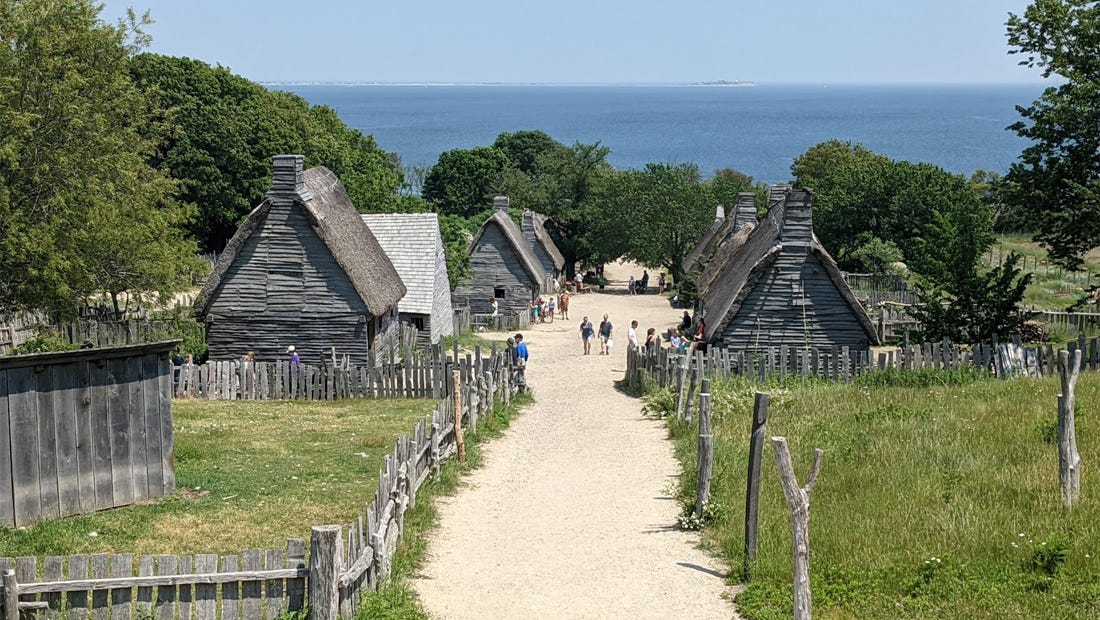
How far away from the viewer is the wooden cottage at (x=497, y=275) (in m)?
58.4

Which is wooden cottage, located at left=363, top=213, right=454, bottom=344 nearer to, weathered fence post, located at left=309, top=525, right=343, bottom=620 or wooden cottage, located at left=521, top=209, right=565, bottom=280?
wooden cottage, located at left=521, top=209, right=565, bottom=280

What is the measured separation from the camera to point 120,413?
56.6ft

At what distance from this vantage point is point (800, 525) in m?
12.6

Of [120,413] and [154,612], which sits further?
[120,413]

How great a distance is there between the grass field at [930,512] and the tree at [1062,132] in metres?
8.87

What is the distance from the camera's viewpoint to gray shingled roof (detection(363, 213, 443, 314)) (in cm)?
4203

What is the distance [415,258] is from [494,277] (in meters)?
16.5

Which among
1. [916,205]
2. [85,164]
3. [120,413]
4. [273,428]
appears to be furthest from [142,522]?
[916,205]

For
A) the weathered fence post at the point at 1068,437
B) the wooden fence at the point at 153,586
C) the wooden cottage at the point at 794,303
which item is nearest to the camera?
the wooden fence at the point at 153,586

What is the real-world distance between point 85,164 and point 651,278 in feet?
185

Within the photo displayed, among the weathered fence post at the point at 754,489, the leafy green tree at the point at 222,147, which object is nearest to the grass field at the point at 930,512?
the weathered fence post at the point at 754,489

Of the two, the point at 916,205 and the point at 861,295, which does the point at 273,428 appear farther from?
the point at 916,205

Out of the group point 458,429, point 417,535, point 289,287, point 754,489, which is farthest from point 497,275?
point 754,489

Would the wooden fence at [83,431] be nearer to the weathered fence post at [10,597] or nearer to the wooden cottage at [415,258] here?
the weathered fence post at [10,597]
